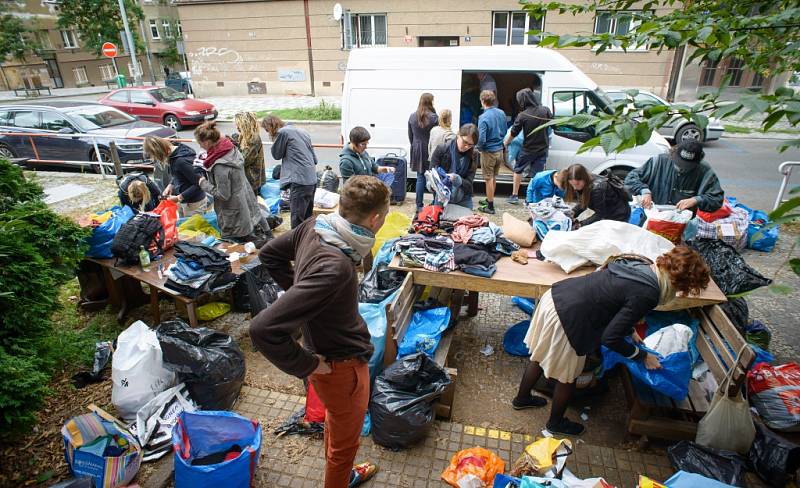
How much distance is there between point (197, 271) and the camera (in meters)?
4.04

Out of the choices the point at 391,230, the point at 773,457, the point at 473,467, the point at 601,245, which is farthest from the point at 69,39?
the point at 773,457

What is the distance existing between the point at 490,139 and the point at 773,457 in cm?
549

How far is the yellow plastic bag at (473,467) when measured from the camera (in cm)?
277

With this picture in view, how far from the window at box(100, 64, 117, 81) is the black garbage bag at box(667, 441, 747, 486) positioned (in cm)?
4216

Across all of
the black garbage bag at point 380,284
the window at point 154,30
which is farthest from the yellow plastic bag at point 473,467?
the window at point 154,30

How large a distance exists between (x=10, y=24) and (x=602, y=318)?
37.4 m

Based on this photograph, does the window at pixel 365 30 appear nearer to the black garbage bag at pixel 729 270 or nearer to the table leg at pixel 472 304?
the table leg at pixel 472 304

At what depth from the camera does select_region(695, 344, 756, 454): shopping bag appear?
2.72m

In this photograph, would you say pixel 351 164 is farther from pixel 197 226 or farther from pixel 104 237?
pixel 104 237

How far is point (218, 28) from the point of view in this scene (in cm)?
2191

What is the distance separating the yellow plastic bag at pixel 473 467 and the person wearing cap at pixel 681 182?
320cm

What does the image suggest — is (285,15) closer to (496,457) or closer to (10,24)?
(10,24)

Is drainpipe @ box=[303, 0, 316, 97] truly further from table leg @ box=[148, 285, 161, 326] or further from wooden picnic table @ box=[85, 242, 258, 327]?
table leg @ box=[148, 285, 161, 326]

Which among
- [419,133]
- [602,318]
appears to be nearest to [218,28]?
[419,133]
